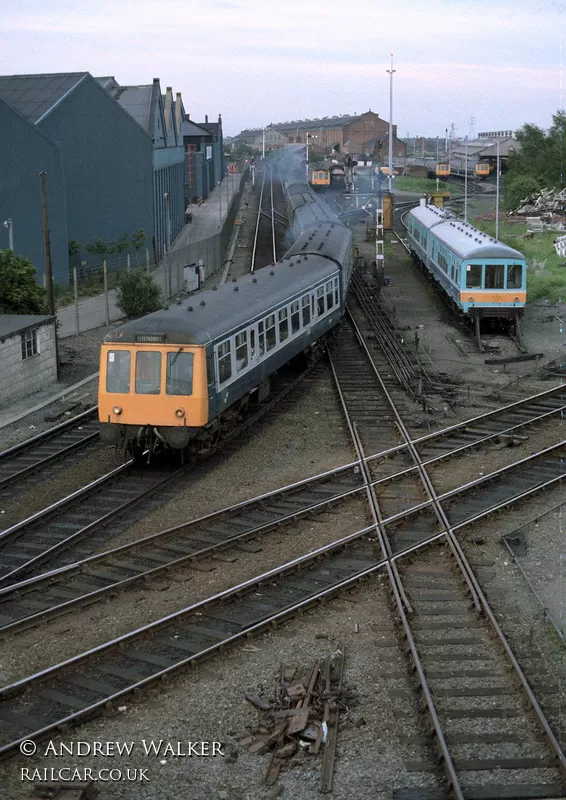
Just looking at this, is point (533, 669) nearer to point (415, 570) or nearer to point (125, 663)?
point (415, 570)

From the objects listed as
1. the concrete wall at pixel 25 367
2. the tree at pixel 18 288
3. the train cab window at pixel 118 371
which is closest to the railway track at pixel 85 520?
the train cab window at pixel 118 371

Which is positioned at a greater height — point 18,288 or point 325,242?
point 325,242

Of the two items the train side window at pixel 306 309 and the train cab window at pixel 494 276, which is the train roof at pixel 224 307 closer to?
the train side window at pixel 306 309

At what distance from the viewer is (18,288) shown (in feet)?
81.4

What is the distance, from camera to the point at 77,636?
10.3 metres

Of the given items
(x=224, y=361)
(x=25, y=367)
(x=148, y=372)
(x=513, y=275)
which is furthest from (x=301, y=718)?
(x=513, y=275)

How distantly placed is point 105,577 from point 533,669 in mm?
5098

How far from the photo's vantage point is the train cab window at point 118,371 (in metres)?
15.5

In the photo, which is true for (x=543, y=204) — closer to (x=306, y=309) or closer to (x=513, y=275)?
(x=513, y=275)

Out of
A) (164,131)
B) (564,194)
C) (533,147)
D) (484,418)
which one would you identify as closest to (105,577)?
(484,418)

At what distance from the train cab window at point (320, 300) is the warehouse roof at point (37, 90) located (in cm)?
1794

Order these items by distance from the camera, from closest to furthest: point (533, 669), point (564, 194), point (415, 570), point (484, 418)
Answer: point (533, 669) < point (415, 570) < point (484, 418) < point (564, 194)

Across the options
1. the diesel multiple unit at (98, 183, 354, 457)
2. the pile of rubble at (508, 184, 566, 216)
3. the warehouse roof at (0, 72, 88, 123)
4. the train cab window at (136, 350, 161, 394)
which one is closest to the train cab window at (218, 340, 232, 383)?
the diesel multiple unit at (98, 183, 354, 457)

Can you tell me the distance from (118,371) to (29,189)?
19.9m
